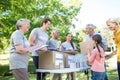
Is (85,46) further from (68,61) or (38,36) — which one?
(38,36)

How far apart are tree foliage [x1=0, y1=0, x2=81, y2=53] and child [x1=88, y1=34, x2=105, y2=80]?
9309mm

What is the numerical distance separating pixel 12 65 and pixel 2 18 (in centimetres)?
1284

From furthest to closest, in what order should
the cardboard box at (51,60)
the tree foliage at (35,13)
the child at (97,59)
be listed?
the tree foliage at (35,13) < the child at (97,59) < the cardboard box at (51,60)

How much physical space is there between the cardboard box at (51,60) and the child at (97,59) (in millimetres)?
574

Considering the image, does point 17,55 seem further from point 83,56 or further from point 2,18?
point 2,18

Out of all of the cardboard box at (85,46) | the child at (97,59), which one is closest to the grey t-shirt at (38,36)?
the cardboard box at (85,46)

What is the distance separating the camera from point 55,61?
5406 mm

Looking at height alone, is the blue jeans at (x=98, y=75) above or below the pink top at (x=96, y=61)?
below

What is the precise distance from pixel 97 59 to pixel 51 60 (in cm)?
89

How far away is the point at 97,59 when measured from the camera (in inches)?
220

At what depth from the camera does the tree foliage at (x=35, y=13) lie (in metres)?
15.1

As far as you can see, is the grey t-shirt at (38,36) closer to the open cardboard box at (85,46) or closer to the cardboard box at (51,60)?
the cardboard box at (51,60)

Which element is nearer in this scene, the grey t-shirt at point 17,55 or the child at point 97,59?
the grey t-shirt at point 17,55

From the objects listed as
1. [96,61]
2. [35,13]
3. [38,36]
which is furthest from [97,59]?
[35,13]
